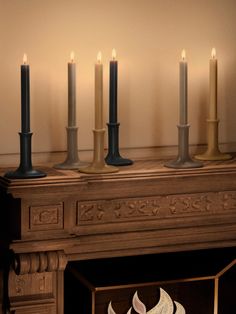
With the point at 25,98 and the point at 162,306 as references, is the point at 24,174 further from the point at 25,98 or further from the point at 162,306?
the point at 162,306

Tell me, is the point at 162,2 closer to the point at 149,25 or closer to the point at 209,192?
the point at 149,25

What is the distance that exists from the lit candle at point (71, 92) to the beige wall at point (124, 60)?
9cm

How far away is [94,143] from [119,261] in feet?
0.89

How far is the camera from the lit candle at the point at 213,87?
1918 millimetres

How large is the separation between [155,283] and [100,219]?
205mm

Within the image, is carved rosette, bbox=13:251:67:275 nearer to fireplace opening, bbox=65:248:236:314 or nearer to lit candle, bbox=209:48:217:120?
fireplace opening, bbox=65:248:236:314

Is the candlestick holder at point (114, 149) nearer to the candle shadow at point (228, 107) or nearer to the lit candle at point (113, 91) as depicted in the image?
the lit candle at point (113, 91)

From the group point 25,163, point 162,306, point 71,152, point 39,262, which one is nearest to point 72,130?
point 71,152

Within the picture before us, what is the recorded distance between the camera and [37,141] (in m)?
1.92

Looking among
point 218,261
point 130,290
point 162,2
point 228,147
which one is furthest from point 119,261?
point 162,2

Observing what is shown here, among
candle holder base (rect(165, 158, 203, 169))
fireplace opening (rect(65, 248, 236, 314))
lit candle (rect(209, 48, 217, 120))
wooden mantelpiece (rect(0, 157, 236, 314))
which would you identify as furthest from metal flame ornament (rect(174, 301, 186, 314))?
lit candle (rect(209, 48, 217, 120))

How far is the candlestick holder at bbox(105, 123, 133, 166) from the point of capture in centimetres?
187

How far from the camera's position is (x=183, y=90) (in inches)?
73.0

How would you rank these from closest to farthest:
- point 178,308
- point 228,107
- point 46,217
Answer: point 46,217, point 178,308, point 228,107
